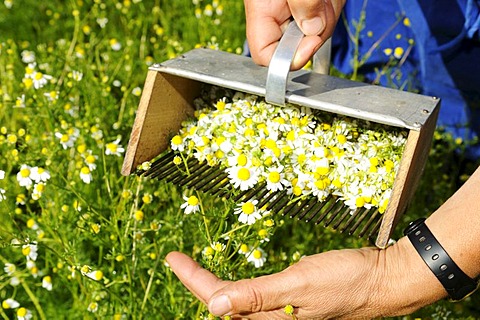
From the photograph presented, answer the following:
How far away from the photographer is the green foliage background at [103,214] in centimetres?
126

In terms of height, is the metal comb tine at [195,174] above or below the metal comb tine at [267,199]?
above

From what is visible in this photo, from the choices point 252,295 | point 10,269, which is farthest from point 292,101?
point 10,269

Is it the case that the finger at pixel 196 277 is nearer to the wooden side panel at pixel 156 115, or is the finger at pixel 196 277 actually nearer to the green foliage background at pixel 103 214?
the green foliage background at pixel 103 214

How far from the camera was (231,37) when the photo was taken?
7.09 ft

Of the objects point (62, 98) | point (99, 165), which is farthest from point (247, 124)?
point (62, 98)

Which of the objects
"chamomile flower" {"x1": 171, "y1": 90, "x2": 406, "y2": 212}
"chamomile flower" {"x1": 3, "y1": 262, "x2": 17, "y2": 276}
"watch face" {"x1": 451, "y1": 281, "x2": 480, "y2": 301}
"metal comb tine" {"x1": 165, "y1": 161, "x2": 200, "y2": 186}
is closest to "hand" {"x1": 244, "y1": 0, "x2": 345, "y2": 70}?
"chamomile flower" {"x1": 171, "y1": 90, "x2": 406, "y2": 212}

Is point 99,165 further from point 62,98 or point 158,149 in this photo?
point 158,149

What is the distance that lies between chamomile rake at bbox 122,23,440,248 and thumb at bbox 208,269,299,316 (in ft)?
0.38

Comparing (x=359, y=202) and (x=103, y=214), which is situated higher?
(x=359, y=202)

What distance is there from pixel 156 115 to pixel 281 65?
286 mm

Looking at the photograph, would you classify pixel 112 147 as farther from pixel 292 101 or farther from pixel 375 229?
pixel 375 229

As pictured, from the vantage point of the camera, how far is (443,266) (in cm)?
100

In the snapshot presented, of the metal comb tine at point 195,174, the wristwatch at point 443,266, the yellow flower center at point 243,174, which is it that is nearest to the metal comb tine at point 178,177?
the metal comb tine at point 195,174

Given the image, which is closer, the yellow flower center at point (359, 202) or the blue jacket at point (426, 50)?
the yellow flower center at point (359, 202)
